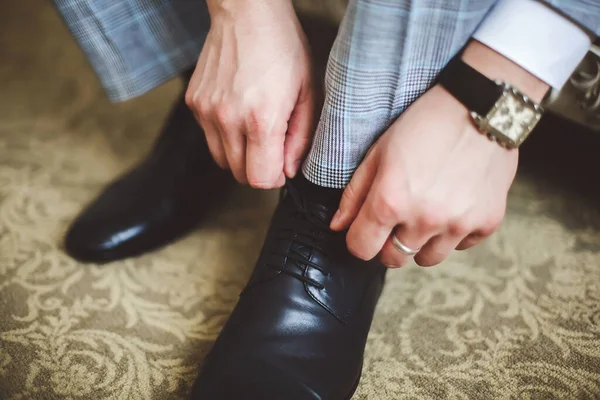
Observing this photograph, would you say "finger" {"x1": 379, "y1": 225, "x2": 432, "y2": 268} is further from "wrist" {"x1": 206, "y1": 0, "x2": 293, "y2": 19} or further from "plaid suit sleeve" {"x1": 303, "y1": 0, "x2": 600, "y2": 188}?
"wrist" {"x1": 206, "y1": 0, "x2": 293, "y2": 19}

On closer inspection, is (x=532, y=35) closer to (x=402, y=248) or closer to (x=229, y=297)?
(x=402, y=248)

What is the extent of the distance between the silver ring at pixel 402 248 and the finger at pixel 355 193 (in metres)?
0.05

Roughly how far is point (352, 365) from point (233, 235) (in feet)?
0.95

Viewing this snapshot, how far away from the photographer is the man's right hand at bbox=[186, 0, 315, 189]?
46 cm

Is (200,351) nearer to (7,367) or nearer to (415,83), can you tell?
(7,367)

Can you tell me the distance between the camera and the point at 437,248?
1.47 feet

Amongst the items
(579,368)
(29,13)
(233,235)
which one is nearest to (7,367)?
(233,235)

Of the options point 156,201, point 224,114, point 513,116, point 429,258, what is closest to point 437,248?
point 429,258

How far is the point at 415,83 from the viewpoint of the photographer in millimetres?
443

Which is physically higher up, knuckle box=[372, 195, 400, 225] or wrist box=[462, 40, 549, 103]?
wrist box=[462, 40, 549, 103]

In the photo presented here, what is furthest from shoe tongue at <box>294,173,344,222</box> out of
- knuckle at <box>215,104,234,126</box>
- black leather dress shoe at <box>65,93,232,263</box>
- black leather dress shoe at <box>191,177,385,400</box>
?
black leather dress shoe at <box>65,93,232,263</box>

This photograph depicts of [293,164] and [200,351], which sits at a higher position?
[293,164]

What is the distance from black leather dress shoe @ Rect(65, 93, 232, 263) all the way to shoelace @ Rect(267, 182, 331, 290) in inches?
9.0

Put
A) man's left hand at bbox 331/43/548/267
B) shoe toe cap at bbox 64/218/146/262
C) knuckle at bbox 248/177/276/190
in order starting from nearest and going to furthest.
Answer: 1. man's left hand at bbox 331/43/548/267
2. knuckle at bbox 248/177/276/190
3. shoe toe cap at bbox 64/218/146/262
